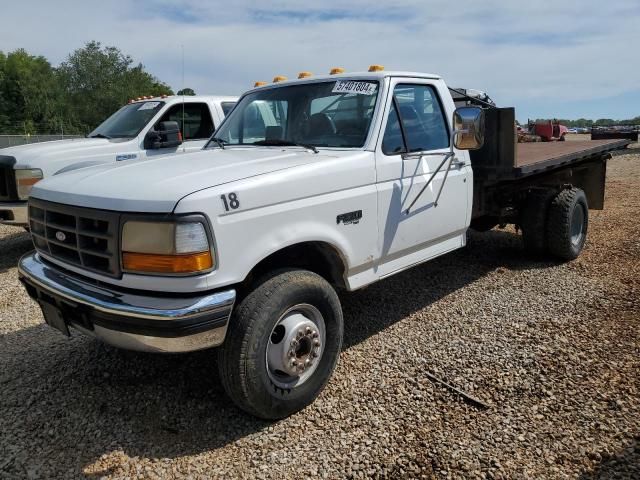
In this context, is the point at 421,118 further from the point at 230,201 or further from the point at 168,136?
the point at 168,136

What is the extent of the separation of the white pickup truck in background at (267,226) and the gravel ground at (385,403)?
36cm

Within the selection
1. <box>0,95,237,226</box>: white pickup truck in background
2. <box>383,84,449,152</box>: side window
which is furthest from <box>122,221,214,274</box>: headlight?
<box>0,95,237,226</box>: white pickup truck in background

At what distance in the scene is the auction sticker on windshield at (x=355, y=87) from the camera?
373 centimetres

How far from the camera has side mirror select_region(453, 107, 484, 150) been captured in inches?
142

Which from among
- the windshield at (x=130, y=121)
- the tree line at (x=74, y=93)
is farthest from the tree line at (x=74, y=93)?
the windshield at (x=130, y=121)

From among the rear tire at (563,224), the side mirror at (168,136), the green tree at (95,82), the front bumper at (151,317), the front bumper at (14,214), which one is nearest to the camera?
the front bumper at (151,317)

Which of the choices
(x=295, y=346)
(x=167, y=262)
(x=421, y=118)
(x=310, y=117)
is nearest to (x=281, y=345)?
(x=295, y=346)

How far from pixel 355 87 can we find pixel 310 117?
397 millimetres

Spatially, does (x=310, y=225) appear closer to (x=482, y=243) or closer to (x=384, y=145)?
(x=384, y=145)

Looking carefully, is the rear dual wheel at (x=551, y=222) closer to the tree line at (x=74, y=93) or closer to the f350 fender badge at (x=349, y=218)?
the f350 fender badge at (x=349, y=218)

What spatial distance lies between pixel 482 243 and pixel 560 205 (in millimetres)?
1570

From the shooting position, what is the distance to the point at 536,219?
5.76 meters

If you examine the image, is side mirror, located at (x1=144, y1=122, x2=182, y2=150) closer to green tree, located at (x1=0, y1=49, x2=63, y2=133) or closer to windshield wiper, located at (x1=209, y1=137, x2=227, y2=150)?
windshield wiper, located at (x1=209, y1=137, x2=227, y2=150)

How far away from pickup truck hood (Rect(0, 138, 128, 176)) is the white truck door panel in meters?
4.32
